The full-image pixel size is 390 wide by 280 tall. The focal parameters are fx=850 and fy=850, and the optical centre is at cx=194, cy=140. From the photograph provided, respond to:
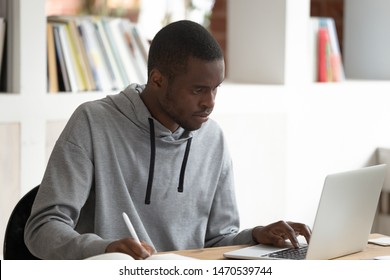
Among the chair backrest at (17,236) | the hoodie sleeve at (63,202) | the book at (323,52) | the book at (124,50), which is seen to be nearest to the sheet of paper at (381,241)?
the hoodie sleeve at (63,202)

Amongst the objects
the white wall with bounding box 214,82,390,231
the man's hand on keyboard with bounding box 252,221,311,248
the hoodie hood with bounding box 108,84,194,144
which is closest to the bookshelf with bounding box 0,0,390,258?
the white wall with bounding box 214,82,390,231

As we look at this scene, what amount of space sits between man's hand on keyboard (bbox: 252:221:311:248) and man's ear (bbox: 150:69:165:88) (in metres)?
0.41

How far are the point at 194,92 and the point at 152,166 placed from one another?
0.21 metres

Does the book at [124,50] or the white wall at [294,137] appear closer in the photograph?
the book at [124,50]

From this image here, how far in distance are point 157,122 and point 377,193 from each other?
53 centimetres

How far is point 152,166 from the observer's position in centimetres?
200

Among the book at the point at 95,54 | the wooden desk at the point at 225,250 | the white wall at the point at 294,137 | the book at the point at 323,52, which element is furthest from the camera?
Answer: the book at the point at 323,52

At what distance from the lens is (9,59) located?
275 cm

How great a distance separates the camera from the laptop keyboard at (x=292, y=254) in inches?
71.5

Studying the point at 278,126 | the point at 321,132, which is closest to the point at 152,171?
the point at 278,126

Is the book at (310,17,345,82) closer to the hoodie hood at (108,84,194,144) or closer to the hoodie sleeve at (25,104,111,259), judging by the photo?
the hoodie hood at (108,84,194,144)

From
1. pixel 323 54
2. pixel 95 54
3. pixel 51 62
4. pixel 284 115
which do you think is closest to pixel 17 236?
pixel 51 62

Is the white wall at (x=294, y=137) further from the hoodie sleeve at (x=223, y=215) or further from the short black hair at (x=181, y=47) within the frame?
the short black hair at (x=181, y=47)
